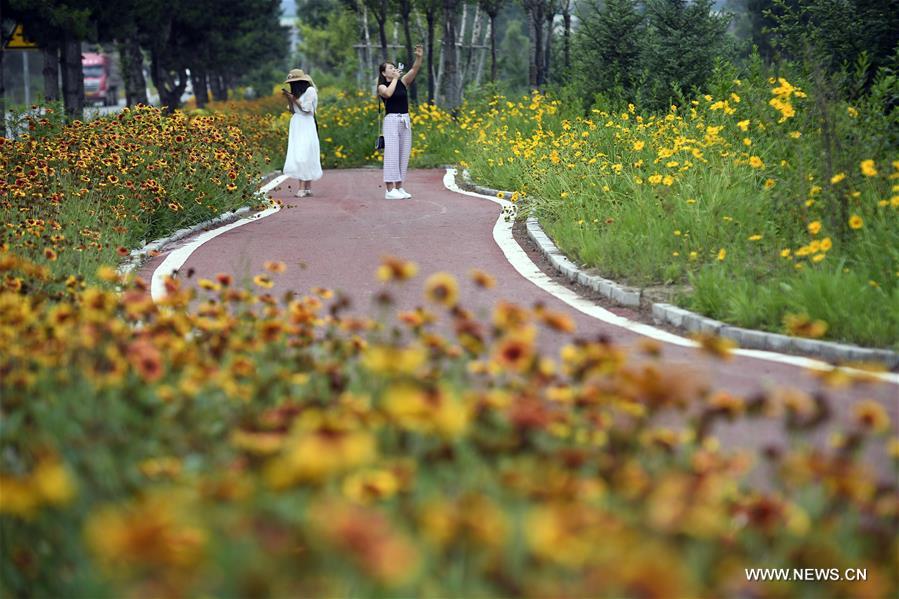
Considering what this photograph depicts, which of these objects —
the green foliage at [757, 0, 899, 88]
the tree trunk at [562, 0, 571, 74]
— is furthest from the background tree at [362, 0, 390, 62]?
the green foliage at [757, 0, 899, 88]

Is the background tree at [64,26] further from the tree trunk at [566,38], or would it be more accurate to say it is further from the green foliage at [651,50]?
the tree trunk at [566,38]

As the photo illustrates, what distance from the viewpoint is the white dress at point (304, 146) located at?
20.2 m

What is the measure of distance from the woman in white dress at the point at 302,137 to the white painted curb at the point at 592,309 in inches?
210

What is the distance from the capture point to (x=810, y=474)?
342 cm

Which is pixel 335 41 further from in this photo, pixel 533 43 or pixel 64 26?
pixel 64 26

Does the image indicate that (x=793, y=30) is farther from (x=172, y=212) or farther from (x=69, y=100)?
(x=69, y=100)

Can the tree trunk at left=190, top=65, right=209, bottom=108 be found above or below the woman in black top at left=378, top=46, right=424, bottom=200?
below

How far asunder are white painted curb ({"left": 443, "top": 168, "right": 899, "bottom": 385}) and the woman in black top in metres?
3.64

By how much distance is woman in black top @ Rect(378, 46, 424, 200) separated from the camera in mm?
18812

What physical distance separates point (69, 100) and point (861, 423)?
29861 mm

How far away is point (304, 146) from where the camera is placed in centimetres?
2034

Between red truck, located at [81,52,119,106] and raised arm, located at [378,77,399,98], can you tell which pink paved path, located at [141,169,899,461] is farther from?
red truck, located at [81,52,119,106]

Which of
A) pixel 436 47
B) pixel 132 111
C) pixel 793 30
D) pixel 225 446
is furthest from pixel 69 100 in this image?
pixel 436 47

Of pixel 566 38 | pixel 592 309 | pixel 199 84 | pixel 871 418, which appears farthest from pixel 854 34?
pixel 199 84
